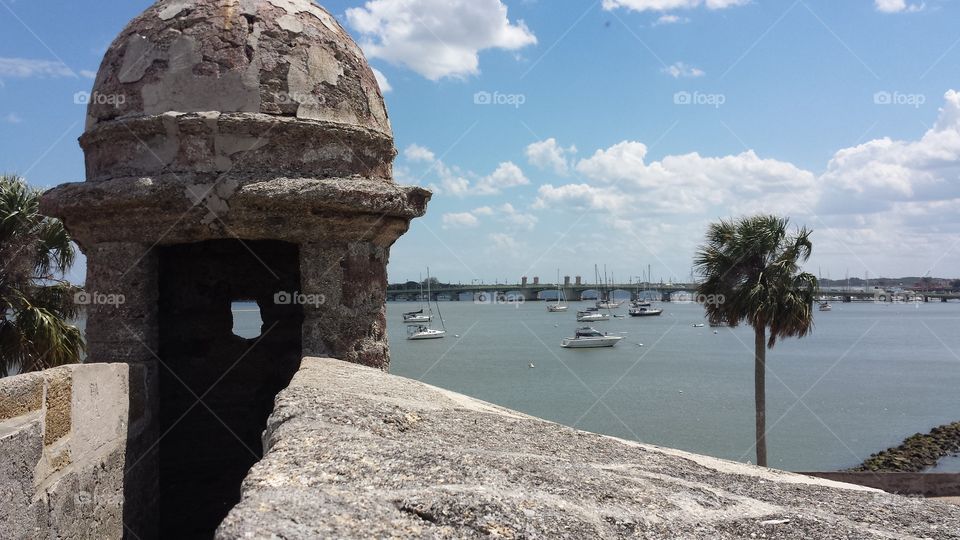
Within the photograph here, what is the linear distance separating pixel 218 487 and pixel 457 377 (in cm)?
3323

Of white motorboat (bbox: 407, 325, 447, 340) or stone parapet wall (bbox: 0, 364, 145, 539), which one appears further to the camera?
white motorboat (bbox: 407, 325, 447, 340)

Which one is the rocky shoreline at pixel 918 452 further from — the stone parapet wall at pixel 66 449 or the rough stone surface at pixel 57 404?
the rough stone surface at pixel 57 404

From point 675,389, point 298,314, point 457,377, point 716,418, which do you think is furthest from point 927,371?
point 298,314

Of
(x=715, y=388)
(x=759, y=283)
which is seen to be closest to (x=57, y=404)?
(x=759, y=283)

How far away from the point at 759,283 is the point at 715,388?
75.5ft

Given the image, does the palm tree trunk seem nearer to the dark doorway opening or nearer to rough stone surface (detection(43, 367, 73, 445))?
the dark doorway opening

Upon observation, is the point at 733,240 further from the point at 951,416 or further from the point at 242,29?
the point at 951,416

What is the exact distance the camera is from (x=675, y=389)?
37.5 metres

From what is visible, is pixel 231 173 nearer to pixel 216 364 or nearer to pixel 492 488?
pixel 216 364

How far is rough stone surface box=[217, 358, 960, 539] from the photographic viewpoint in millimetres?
1958

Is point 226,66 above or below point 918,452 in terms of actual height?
above

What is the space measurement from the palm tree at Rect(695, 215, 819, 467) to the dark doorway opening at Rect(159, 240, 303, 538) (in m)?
11.7

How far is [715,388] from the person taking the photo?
37.9m

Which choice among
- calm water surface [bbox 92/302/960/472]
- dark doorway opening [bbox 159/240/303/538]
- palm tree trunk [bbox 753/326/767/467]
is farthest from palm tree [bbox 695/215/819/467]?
dark doorway opening [bbox 159/240/303/538]
